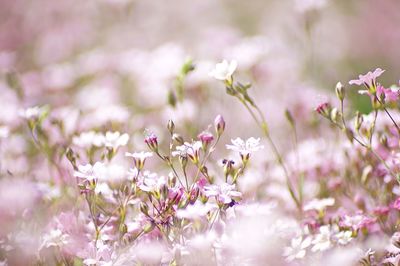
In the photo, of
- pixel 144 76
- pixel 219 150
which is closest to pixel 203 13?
pixel 144 76

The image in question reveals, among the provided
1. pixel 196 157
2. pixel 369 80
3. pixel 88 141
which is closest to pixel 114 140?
pixel 88 141

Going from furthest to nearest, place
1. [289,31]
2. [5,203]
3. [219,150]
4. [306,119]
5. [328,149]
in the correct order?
[289,31] → [219,150] → [306,119] → [328,149] → [5,203]

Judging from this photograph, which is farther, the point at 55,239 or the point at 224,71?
the point at 224,71

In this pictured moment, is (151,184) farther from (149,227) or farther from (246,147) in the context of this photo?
(246,147)

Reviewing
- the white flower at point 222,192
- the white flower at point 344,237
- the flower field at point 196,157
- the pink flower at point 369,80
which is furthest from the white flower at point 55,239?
the pink flower at point 369,80

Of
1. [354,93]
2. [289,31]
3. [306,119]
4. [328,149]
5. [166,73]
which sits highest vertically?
[289,31]

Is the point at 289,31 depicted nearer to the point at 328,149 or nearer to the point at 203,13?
the point at 203,13

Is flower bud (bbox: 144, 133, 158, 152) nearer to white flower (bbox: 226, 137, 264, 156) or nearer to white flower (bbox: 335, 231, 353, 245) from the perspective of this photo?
white flower (bbox: 226, 137, 264, 156)
